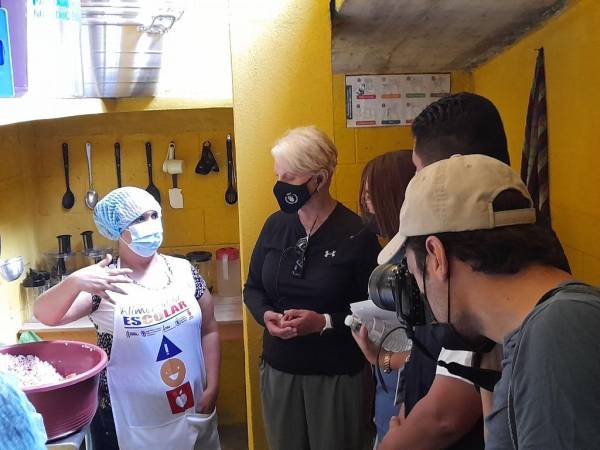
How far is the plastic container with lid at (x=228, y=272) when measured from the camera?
3.38 meters

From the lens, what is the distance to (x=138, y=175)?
3.41m

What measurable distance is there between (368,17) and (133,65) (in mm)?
1088

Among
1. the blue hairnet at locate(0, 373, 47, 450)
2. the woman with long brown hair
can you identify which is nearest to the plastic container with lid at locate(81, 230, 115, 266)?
the woman with long brown hair

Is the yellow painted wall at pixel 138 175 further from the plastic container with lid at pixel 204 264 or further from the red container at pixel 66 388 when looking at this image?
the red container at pixel 66 388

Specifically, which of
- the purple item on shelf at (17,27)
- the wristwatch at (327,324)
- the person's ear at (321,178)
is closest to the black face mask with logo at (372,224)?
the person's ear at (321,178)

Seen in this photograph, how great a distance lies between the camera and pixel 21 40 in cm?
120

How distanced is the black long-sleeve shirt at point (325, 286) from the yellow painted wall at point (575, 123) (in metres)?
0.79

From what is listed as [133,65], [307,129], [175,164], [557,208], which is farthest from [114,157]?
[557,208]

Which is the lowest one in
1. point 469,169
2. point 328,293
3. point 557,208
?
point 328,293

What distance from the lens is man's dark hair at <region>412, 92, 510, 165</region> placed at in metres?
1.29

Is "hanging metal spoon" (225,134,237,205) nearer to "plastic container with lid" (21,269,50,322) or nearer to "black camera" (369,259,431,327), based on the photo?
"plastic container with lid" (21,269,50,322)

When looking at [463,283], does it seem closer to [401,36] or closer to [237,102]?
[237,102]

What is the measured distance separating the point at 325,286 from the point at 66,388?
29.9 inches

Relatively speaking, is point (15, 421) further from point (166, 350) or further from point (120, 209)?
point (120, 209)
